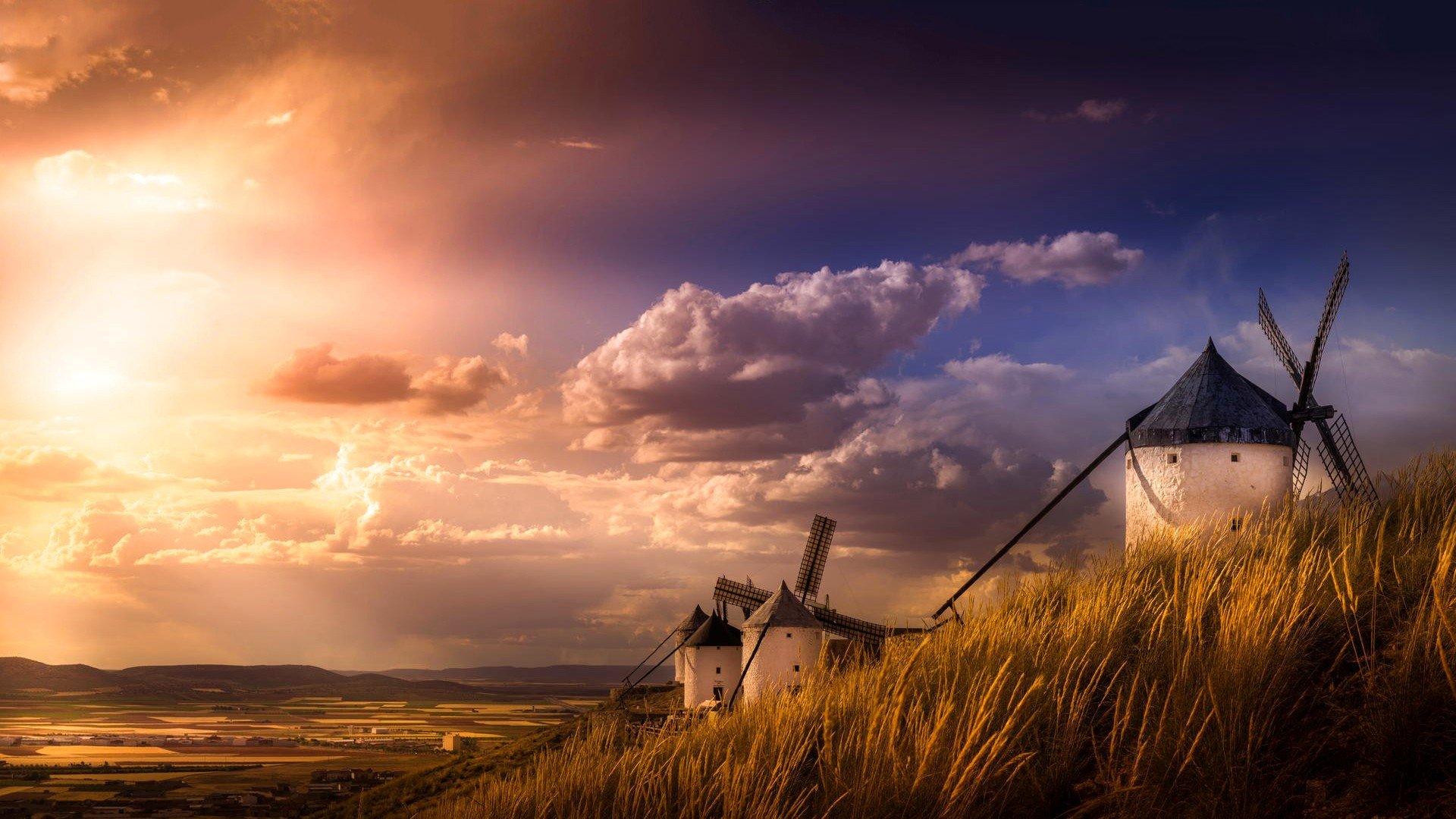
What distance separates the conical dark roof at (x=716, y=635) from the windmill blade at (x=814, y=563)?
3763mm

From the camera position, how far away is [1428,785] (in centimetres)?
502

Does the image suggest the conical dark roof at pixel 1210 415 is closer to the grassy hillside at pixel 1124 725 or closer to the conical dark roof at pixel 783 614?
the conical dark roof at pixel 783 614

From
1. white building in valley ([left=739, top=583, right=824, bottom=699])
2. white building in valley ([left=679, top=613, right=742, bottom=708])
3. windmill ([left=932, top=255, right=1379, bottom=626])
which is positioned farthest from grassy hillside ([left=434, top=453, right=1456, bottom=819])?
white building in valley ([left=679, top=613, right=742, bottom=708])

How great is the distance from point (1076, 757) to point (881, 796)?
1306mm

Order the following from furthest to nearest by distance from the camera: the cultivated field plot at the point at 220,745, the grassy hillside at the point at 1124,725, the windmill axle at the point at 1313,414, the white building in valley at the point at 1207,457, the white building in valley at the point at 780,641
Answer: the cultivated field plot at the point at 220,745 → the white building in valley at the point at 780,641 → the windmill axle at the point at 1313,414 → the white building in valley at the point at 1207,457 → the grassy hillside at the point at 1124,725

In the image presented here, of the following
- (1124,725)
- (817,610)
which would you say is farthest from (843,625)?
(1124,725)

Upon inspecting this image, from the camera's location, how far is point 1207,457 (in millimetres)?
23312

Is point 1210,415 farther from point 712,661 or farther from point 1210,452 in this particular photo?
point 712,661

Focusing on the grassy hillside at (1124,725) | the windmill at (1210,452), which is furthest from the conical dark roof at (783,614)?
the grassy hillside at (1124,725)

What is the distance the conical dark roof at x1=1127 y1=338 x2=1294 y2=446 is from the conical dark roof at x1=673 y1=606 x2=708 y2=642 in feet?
91.1

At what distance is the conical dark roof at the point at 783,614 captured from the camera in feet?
118

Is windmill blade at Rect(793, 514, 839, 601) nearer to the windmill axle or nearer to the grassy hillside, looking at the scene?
the windmill axle

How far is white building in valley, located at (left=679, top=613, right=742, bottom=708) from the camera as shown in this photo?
40.2 m

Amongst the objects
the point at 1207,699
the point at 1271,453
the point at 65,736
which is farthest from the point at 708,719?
the point at 65,736
